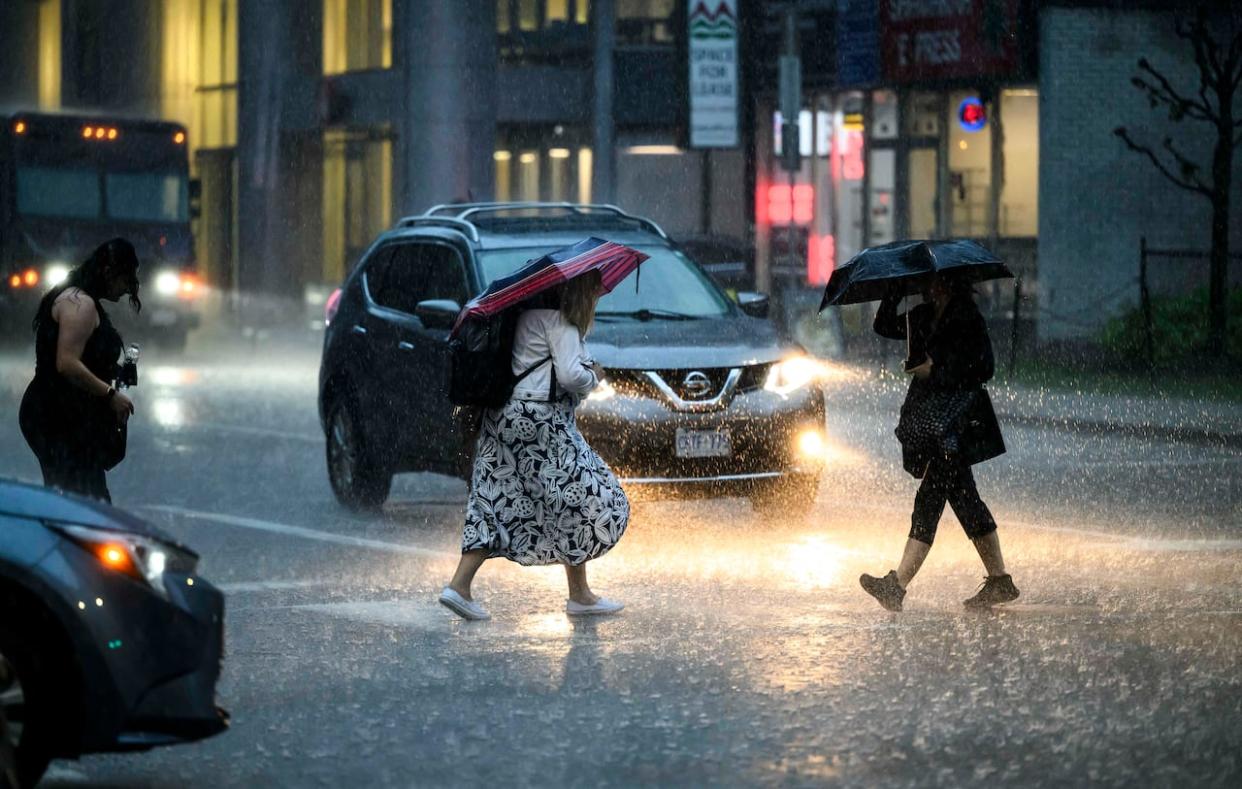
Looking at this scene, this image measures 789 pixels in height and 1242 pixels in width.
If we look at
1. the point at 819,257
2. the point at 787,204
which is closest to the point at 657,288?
the point at 819,257

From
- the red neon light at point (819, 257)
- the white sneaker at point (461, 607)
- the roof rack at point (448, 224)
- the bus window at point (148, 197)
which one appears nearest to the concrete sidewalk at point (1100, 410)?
the roof rack at point (448, 224)

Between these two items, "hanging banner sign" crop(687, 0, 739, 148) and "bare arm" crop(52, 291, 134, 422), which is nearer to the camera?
"bare arm" crop(52, 291, 134, 422)

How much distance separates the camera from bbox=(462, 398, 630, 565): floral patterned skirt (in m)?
9.91

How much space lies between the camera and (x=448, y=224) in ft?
47.5

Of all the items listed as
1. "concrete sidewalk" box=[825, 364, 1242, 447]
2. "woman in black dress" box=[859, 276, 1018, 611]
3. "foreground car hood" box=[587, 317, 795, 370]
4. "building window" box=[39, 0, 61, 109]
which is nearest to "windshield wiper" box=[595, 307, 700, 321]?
"foreground car hood" box=[587, 317, 795, 370]

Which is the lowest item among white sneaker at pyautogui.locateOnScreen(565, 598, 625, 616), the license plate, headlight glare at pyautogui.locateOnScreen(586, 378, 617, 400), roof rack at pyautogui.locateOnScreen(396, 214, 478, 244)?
white sneaker at pyautogui.locateOnScreen(565, 598, 625, 616)

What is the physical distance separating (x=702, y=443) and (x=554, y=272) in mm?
3118

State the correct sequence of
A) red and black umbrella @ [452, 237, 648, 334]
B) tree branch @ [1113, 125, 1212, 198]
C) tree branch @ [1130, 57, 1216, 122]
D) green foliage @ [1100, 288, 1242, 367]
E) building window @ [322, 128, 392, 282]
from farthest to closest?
building window @ [322, 128, 392, 282] < tree branch @ [1130, 57, 1216, 122] < tree branch @ [1113, 125, 1212, 198] < green foliage @ [1100, 288, 1242, 367] < red and black umbrella @ [452, 237, 648, 334]

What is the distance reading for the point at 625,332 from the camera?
13.1m

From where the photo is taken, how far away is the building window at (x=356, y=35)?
45781mm

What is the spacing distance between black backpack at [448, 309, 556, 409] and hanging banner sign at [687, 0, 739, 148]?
25030 millimetres

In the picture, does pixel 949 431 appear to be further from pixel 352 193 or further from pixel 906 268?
pixel 352 193

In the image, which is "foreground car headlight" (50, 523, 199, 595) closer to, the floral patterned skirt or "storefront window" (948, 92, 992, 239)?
the floral patterned skirt

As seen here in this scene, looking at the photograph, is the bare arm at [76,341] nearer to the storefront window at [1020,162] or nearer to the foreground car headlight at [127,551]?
the foreground car headlight at [127,551]
